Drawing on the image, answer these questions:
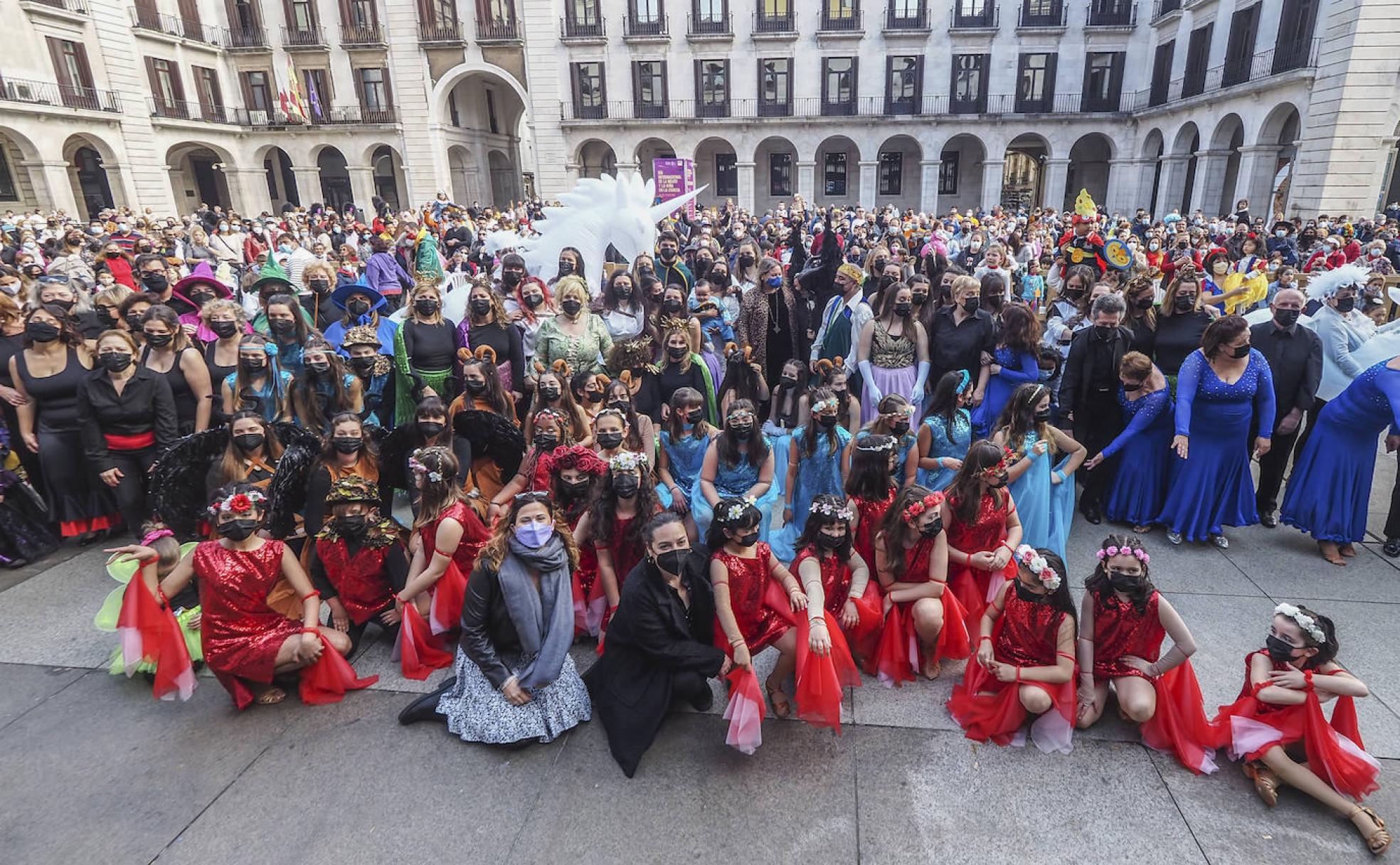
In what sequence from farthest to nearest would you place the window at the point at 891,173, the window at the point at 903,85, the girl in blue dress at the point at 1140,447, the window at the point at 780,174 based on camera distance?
the window at the point at 780,174, the window at the point at 891,173, the window at the point at 903,85, the girl in blue dress at the point at 1140,447

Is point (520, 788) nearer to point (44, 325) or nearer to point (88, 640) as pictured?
point (88, 640)

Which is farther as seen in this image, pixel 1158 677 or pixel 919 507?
pixel 919 507

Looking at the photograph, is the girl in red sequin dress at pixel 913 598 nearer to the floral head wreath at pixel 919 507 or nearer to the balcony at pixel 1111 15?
the floral head wreath at pixel 919 507

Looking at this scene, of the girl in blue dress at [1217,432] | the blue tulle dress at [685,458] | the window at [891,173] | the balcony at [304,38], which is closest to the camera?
the girl in blue dress at [1217,432]

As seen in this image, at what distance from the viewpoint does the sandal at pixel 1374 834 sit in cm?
273

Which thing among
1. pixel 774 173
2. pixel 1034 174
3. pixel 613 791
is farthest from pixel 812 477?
pixel 1034 174

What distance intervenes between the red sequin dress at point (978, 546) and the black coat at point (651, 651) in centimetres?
153

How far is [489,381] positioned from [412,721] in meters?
2.37

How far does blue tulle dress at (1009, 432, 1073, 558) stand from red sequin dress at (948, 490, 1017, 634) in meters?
0.60

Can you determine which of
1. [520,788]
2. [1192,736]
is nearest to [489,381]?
[520,788]

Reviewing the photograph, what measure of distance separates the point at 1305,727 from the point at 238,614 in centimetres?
488

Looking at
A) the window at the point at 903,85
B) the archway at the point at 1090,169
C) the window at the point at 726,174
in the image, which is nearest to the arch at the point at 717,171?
the window at the point at 726,174

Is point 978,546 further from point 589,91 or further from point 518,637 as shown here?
point 589,91

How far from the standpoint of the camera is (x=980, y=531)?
4129 mm
